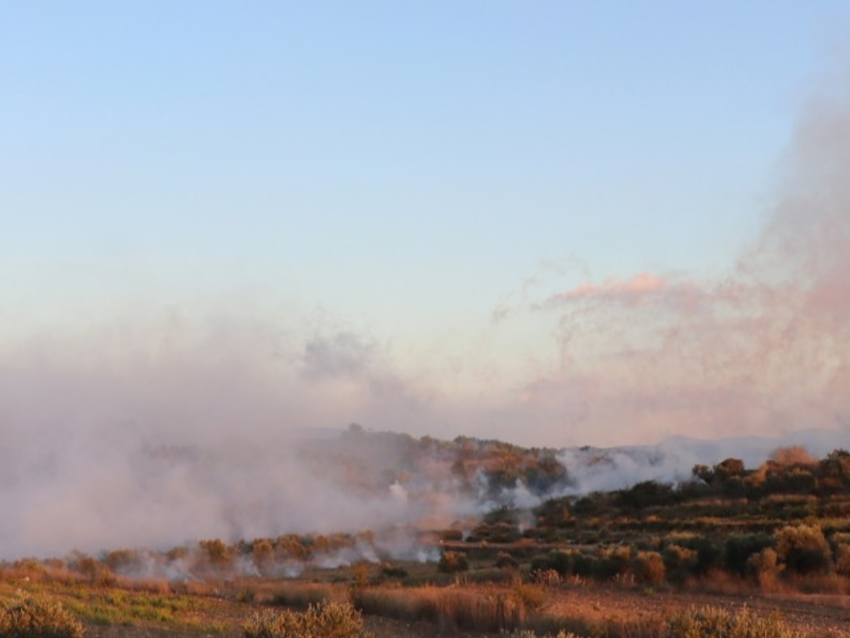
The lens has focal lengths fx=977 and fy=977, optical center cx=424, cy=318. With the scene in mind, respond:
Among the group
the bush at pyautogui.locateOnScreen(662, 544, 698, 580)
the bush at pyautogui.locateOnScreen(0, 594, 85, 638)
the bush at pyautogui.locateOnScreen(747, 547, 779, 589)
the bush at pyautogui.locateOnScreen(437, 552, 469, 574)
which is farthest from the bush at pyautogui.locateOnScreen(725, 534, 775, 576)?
the bush at pyautogui.locateOnScreen(0, 594, 85, 638)

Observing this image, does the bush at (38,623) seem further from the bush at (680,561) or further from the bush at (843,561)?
the bush at (843,561)

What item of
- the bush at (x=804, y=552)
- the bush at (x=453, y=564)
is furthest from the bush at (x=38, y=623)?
the bush at (x=453, y=564)

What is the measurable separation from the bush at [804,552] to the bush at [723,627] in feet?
53.7

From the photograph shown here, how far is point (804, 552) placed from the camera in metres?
28.2

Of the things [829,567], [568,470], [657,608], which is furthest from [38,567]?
[568,470]

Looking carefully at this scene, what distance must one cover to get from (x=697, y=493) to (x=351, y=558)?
21.9 meters

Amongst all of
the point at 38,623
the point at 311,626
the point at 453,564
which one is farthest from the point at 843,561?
the point at 38,623

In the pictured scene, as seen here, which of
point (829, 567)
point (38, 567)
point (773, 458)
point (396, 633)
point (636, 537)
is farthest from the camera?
point (773, 458)

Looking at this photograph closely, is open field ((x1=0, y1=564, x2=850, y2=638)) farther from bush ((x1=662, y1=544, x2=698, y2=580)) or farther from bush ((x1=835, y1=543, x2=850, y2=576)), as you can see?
bush ((x1=835, y1=543, x2=850, y2=576))

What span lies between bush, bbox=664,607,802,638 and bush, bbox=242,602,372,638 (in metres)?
4.56

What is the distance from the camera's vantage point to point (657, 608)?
21.9 metres

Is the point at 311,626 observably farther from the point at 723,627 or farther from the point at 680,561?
the point at 680,561

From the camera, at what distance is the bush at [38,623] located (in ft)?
47.5

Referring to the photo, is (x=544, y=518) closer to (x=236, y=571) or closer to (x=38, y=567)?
(x=236, y=571)
